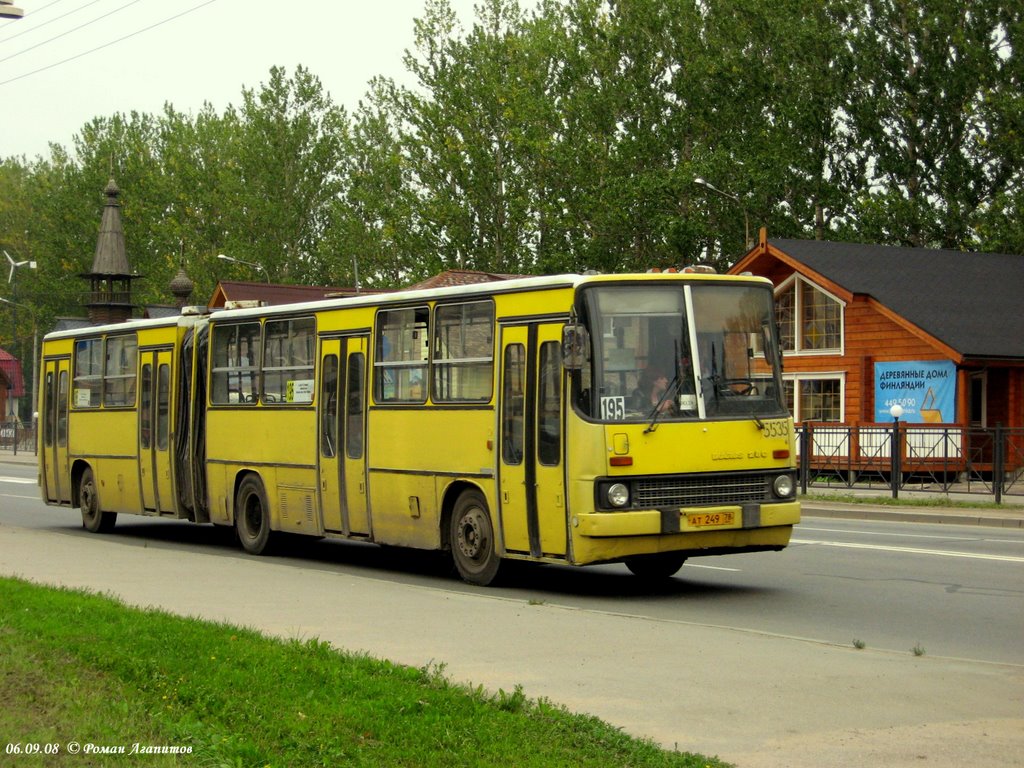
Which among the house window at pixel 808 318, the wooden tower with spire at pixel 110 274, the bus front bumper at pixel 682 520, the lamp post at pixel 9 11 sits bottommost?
the bus front bumper at pixel 682 520

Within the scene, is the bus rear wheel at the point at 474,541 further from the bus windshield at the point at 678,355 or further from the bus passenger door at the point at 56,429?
the bus passenger door at the point at 56,429

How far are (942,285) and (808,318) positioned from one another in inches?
144

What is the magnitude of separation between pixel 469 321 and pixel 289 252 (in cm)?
6917

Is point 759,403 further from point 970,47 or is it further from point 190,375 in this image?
point 970,47

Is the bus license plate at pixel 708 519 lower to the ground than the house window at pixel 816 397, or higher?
lower

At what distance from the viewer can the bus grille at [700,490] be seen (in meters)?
13.9

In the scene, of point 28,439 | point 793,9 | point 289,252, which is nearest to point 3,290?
point 289,252

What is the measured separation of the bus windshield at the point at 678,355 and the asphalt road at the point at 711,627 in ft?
5.86

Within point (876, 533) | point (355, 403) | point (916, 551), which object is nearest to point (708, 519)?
point (355, 403)

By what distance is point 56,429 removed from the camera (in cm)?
2461

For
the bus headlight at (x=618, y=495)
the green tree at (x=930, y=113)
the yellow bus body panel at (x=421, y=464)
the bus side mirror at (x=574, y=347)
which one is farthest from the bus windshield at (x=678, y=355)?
the green tree at (x=930, y=113)

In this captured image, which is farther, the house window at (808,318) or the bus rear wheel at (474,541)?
the house window at (808,318)

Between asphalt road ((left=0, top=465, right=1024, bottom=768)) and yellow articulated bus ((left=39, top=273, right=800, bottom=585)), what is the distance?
2.02 ft

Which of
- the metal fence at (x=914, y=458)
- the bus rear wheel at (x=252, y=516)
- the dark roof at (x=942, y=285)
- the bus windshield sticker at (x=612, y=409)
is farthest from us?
the dark roof at (x=942, y=285)
